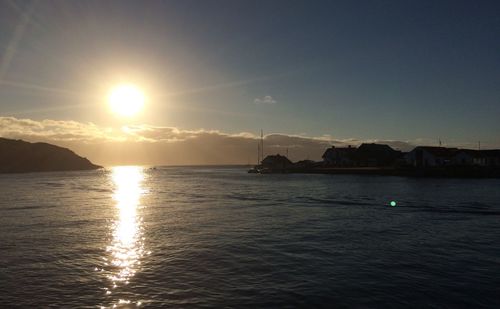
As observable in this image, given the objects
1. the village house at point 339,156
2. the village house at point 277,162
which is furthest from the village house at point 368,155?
the village house at point 277,162

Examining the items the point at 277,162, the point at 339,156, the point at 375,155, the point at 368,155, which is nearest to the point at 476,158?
the point at 375,155

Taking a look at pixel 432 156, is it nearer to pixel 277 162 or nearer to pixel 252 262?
pixel 277 162

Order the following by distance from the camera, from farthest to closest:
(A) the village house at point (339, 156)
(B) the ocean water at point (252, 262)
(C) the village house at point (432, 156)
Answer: (A) the village house at point (339, 156), (C) the village house at point (432, 156), (B) the ocean water at point (252, 262)

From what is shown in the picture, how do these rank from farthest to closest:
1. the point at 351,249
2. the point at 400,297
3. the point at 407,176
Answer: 1. the point at 407,176
2. the point at 351,249
3. the point at 400,297

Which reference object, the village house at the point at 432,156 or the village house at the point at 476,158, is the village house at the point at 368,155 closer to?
the village house at the point at 432,156

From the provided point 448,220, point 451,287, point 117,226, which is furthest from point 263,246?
point 448,220

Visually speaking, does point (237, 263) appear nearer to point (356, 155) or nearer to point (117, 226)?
point (117, 226)

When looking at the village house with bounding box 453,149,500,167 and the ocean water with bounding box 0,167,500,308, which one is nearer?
the ocean water with bounding box 0,167,500,308

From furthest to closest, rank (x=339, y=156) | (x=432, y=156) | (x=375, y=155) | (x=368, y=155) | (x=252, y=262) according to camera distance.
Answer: (x=339, y=156) < (x=368, y=155) < (x=375, y=155) < (x=432, y=156) < (x=252, y=262)

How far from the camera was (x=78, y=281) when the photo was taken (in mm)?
14500

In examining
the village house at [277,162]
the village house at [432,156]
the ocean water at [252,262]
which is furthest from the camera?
the village house at [277,162]

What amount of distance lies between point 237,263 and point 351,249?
6.84 meters

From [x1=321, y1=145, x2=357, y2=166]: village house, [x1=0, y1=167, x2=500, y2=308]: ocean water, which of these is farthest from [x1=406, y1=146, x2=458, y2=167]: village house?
[x1=0, y1=167, x2=500, y2=308]: ocean water

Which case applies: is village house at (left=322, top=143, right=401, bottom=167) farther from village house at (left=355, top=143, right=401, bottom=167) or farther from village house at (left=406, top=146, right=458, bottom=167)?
village house at (left=406, top=146, right=458, bottom=167)
